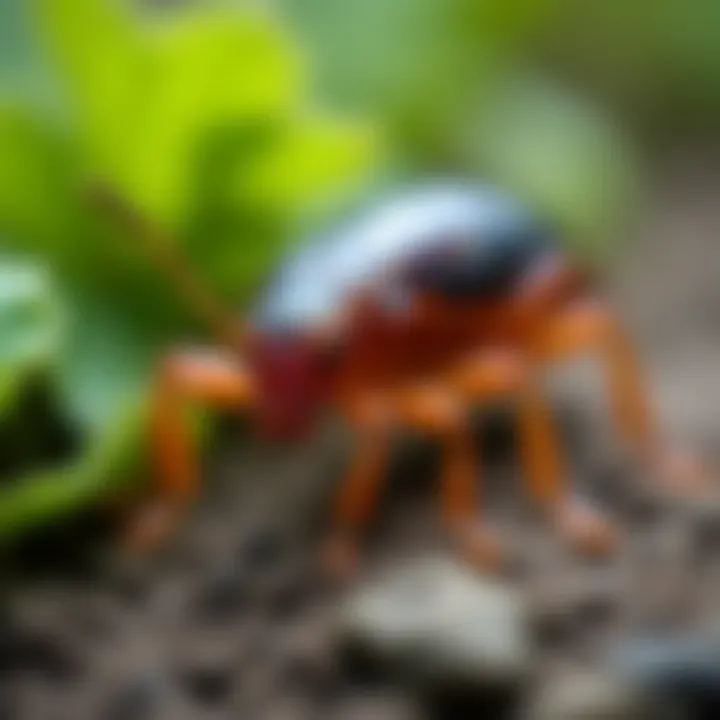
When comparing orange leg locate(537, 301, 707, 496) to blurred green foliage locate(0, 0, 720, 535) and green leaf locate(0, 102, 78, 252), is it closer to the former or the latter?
blurred green foliage locate(0, 0, 720, 535)

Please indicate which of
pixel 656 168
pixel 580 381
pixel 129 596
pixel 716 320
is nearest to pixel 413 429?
pixel 580 381

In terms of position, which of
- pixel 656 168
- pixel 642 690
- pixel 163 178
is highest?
pixel 656 168

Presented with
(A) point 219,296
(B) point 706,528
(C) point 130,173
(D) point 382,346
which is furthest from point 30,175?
(B) point 706,528

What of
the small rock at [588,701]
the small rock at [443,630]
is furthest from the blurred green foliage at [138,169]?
the small rock at [588,701]

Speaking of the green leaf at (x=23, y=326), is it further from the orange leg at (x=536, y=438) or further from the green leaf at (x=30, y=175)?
the orange leg at (x=536, y=438)

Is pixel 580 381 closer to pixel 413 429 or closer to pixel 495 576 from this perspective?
pixel 413 429
